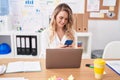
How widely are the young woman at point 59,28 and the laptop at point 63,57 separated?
1.83ft

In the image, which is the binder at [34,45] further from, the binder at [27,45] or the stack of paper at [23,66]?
the stack of paper at [23,66]

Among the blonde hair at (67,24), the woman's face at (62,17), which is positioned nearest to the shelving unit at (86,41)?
the blonde hair at (67,24)

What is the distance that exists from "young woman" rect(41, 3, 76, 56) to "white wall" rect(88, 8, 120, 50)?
1101 millimetres

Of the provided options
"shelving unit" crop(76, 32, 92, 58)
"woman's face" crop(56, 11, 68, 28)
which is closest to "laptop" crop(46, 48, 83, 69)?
"woman's face" crop(56, 11, 68, 28)

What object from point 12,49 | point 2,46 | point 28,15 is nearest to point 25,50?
point 12,49

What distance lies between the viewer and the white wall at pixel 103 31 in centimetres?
315

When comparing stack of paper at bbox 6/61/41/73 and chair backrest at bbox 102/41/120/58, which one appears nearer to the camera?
stack of paper at bbox 6/61/41/73

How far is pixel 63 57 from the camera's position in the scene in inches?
56.0

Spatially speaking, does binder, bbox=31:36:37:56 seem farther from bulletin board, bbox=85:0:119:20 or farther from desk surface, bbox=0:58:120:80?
desk surface, bbox=0:58:120:80

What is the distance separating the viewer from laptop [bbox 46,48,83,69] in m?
1.41

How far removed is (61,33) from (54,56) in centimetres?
76

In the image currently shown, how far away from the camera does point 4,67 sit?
1.49m

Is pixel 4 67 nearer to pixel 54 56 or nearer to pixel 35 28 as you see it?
pixel 54 56

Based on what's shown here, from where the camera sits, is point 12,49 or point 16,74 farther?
point 12,49
